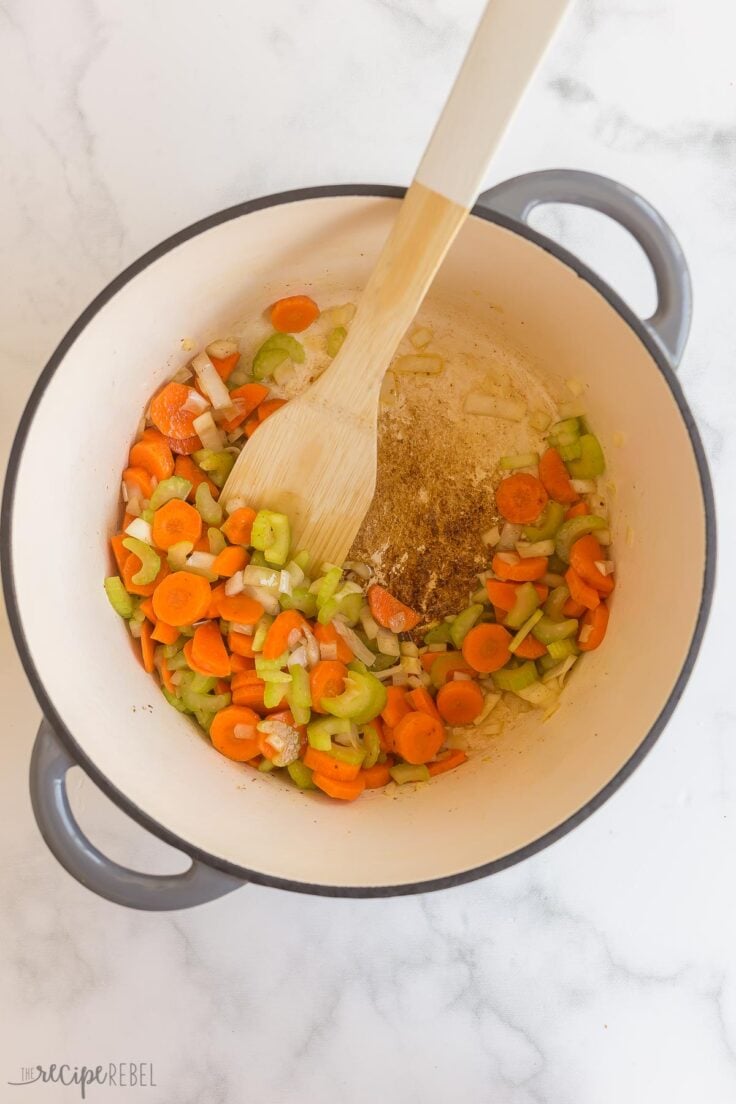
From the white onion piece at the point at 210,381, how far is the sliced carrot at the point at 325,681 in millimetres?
518

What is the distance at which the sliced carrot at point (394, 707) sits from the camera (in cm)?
162

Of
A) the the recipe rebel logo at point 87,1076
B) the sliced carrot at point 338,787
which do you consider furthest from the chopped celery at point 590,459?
the the recipe rebel logo at point 87,1076

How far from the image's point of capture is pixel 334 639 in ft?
5.28

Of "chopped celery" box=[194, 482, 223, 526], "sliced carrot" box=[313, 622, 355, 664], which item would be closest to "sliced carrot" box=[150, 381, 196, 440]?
"chopped celery" box=[194, 482, 223, 526]

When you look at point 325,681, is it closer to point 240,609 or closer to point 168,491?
point 240,609

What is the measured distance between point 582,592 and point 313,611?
486mm

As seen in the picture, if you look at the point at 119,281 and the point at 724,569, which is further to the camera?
the point at 724,569

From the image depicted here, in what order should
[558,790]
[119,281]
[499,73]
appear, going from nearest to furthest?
[499,73] → [119,281] → [558,790]

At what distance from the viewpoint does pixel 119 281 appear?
1.33 metres

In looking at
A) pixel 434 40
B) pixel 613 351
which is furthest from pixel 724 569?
pixel 434 40

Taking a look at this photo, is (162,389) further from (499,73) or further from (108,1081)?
(108,1081)

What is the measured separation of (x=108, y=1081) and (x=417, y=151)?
1.87 meters

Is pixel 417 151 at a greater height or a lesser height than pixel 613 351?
greater

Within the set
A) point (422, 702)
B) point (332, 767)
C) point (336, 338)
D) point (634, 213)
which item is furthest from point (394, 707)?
point (634, 213)
